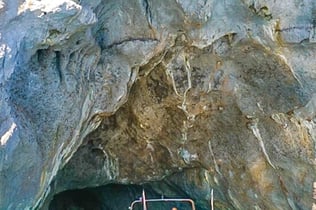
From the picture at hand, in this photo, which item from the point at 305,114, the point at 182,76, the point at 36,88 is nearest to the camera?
the point at 36,88

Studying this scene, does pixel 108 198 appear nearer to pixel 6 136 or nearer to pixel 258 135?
pixel 258 135

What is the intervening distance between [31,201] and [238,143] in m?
1.58

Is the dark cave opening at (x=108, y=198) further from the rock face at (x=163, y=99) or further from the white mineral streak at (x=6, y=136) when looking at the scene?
the white mineral streak at (x=6, y=136)

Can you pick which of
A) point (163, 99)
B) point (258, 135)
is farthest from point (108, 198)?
point (258, 135)

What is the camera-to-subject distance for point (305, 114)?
3.71 m

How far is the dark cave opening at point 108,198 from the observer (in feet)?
16.9

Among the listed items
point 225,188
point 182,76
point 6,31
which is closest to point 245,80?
point 182,76

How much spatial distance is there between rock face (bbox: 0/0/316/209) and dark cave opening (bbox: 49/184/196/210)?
9.0 inches

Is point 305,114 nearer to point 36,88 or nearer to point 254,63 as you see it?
point 254,63

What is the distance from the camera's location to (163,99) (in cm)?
421

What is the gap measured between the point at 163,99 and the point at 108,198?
1.63 metres

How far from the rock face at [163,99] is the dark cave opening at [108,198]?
0.23 meters

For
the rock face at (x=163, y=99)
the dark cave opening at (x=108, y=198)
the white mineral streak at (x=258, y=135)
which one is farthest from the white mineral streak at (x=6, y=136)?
the dark cave opening at (x=108, y=198)

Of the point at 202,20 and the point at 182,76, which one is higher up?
the point at 202,20
